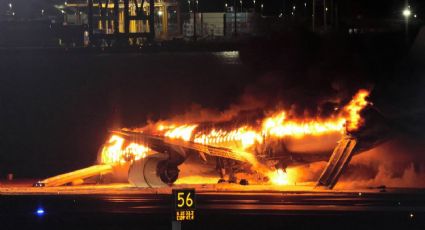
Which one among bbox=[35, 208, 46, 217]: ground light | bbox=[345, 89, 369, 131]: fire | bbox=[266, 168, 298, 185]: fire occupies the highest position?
bbox=[345, 89, 369, 131]: fire

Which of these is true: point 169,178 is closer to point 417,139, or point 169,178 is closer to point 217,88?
point 417,139

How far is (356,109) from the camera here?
124 feet

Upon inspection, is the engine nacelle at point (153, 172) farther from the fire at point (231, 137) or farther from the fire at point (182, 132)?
the fire at point (231, 137)

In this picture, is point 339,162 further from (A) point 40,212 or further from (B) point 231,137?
(A) point 40,212

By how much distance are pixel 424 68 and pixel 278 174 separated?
34.5 feet

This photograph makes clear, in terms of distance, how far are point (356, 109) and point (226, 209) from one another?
11597mm

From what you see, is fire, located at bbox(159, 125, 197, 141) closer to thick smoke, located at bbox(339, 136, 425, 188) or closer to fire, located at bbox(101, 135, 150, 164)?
fire, located at bbox(101, 135, 150, 164)

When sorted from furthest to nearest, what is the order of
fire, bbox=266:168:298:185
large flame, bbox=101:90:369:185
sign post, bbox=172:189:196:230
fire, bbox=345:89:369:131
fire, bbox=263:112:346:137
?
fire, bbox=263:112:346:137
large flame, bbox=101:90:369:185
fire, bbox=266:168:298:185
fire, bbox=345:89:369:131
sign post, bbox=172:189:196:230

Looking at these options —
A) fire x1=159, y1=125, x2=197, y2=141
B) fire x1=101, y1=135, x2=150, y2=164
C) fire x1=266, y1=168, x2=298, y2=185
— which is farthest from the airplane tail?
fire x1=101, y1=135, x2=150, y2=164

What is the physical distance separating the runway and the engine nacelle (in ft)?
4.69

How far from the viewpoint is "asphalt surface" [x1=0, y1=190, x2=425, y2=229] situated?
25016 mm

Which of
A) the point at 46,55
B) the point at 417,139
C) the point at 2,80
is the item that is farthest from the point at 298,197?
the point at 46,55

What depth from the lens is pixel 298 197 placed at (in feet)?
105

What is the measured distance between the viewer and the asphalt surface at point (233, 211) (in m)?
25.0
